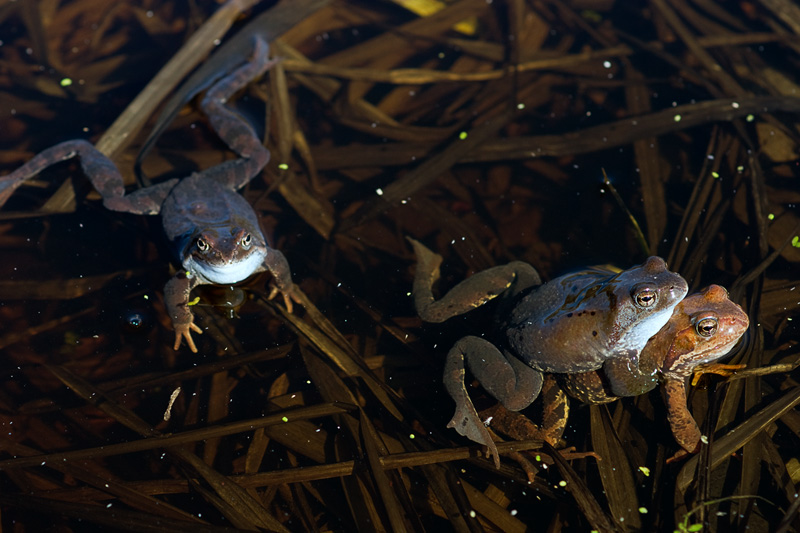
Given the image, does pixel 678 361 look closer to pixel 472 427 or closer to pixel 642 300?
pixel 642 300

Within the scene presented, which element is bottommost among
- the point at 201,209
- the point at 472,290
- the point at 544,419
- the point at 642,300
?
the point at 544,419

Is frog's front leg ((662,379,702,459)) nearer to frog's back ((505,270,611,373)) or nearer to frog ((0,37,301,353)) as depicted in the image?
frog's back ((505,270,611,373))

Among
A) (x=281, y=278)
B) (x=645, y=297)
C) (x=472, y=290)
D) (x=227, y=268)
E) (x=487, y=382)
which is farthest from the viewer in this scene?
(x=281, y=278)

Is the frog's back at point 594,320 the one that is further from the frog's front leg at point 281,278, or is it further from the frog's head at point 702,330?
the frog's front leg at point 281,278

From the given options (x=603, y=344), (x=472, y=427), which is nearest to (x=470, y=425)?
(x=472, y=427)

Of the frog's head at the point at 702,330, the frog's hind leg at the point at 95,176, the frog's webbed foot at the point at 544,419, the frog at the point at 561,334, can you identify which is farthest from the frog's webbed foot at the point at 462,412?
the frog's hind leg at the point at 95,176

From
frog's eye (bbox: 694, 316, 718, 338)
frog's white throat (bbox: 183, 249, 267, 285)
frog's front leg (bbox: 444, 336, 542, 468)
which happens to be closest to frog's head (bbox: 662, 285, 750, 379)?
frog's eye (bbox: 694, 316, 718, 338)
